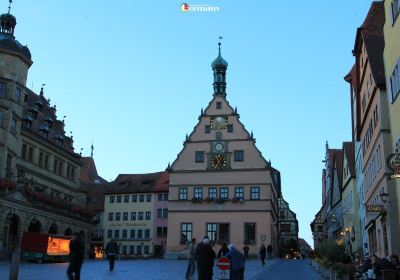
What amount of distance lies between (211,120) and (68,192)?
18759mm

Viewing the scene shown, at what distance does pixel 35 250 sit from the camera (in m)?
40.0

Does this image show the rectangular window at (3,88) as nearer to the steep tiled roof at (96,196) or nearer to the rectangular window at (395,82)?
the steep tiled roof at (96,196)

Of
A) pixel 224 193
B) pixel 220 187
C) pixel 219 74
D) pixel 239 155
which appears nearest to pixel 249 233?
pixel 224 193

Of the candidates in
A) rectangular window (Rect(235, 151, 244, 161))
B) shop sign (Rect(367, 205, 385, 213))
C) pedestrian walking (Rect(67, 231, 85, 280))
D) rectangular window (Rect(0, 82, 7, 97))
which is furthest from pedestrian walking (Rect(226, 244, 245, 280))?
rectangular window (Rect(235, 151, 244, 161))

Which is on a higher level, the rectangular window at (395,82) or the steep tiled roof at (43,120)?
the steep tiled roof at (43,120)

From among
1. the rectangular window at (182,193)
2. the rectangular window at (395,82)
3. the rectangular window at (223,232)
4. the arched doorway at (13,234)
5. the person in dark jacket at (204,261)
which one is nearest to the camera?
the person in dark jacket at (204,261)

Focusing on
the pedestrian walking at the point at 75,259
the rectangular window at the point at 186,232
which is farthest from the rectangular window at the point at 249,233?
the pedestrian walking at the point at 75,259

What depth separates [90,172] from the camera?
99.6m

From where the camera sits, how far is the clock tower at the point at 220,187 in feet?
185

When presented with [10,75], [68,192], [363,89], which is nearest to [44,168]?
[68,192]

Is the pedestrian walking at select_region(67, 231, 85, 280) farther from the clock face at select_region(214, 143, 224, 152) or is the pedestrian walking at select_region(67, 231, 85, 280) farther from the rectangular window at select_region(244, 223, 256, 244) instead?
the clock face at select_region(214, 143, 224, 152)

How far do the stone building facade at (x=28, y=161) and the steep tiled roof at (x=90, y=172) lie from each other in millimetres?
32062

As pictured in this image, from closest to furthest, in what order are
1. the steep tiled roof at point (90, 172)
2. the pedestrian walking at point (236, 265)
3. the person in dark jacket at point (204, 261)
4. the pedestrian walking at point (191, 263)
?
the pedestrian walking at point (236, 265), the person in dark jacket at point (204, 261), the pedestrian walking at point (191, 263), the steep tiled roof at point (90, 172)

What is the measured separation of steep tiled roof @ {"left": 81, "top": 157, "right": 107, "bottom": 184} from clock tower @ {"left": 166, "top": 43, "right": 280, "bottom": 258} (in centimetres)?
4013
